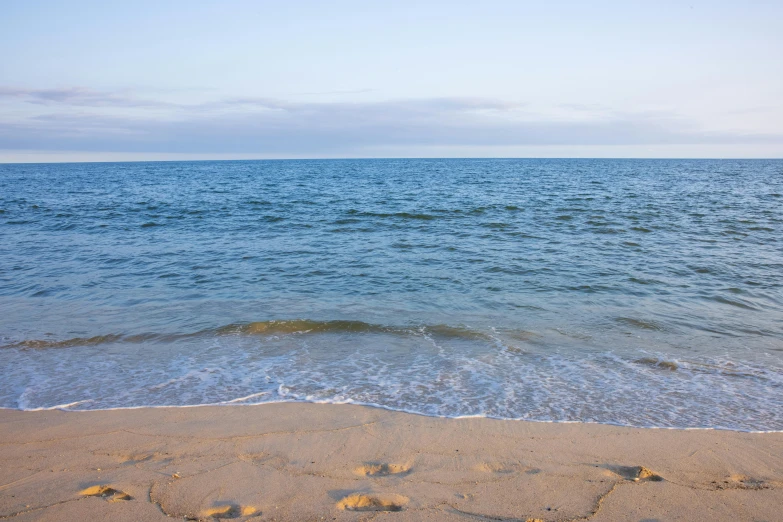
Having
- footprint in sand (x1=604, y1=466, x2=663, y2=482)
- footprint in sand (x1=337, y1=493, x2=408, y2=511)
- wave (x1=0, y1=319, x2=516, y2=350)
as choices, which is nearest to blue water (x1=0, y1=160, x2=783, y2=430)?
wave (x1=0, y1=319, x2=516, y2=350)

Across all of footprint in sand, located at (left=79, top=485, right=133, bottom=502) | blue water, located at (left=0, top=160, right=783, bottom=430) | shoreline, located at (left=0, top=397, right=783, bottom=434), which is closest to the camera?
footprint in sand, located at (left=79, top=485, right=133, bottom=502)

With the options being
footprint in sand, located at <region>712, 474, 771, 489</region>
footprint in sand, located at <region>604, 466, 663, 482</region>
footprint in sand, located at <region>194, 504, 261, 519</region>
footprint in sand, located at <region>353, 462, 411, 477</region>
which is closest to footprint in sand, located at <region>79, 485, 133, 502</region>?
footprint in sand, located at <region>194, 504, 261, 519</region>

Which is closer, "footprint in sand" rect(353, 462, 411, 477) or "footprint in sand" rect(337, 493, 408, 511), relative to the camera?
"footprint in sand" rect(337, 493, 408, 511)

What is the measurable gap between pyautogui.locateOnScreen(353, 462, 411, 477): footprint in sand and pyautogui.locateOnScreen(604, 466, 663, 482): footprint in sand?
1.90 metres

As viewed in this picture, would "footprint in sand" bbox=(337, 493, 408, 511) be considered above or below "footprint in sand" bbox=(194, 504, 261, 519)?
below

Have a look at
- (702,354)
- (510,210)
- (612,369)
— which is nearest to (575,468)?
(612,369)

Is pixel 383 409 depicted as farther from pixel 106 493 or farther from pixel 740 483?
pixel 740 483

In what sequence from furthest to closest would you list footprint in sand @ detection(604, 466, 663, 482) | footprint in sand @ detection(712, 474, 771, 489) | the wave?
the wave
footprint in sand @ detection(604, 466, 663, 482)
footprint in sand @ detection(712, 474, 771, 489)

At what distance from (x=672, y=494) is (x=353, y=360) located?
14.9 feet

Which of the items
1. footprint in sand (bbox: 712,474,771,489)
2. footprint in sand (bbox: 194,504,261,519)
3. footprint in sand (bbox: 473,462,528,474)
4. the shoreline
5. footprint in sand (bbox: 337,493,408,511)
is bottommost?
the shoreline

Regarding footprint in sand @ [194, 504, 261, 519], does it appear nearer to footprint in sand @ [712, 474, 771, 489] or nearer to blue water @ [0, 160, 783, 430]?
blue water @ [0, 160, 783, 430]

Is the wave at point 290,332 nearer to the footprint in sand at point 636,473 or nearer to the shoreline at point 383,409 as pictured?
the shoreline at point 383,409

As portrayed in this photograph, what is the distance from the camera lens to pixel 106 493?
4059 mm

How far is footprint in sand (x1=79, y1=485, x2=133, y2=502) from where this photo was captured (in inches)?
156
